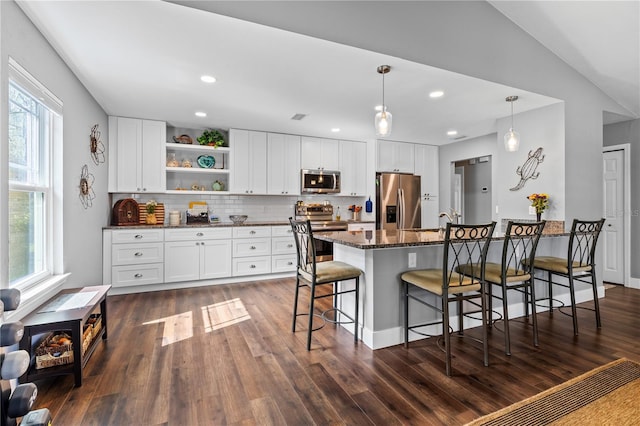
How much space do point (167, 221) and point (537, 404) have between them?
4.74 metres

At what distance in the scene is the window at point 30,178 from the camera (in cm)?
210

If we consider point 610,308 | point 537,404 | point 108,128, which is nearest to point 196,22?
point 108,128

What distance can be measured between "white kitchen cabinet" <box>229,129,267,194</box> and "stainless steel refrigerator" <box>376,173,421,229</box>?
2.13 meters

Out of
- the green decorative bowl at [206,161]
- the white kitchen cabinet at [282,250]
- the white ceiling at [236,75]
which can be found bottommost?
the white kitchen cabinet at [282,250]

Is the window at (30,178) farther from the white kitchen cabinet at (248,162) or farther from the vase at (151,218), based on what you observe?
the white kitchen cabinet at (248,162)

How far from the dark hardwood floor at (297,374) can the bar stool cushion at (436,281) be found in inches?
21.4

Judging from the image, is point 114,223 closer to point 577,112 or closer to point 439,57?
point 439,57

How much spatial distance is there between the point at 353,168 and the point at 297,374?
412 cm

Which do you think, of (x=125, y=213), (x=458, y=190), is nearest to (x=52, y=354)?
(x=125, y=213)

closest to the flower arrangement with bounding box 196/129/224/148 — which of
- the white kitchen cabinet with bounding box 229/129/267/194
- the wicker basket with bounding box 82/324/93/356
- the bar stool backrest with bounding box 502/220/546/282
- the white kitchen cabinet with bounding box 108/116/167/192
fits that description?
the white kitchen cabinet with bounding box 229/129/267/194

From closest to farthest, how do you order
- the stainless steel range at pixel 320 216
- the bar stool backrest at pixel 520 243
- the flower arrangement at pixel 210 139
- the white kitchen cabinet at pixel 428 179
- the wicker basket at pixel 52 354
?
1. the wicker basket at pixel 52 354
2. the bar stool backrest at pixel 520 243
3. the flower arrangement at pixel 210 139
4. the stainless steel range at pixel 320 216
5. the white kitchen cabinet at pixel 428 179

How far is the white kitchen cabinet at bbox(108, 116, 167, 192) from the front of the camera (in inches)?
165

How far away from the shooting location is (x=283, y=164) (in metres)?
5.12

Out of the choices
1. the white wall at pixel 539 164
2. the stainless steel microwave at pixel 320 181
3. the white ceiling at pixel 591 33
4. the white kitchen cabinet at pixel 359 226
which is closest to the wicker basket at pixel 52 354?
the stainless steel microwave at pixel 320 181
